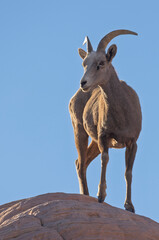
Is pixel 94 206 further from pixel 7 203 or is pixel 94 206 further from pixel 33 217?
pixel 7 203

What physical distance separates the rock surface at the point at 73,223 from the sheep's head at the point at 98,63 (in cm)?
259

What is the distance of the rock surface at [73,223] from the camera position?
9.22m

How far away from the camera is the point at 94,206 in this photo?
1024 cm

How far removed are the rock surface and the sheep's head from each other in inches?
102

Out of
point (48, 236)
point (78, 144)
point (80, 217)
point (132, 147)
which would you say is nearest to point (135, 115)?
point (132, 147)

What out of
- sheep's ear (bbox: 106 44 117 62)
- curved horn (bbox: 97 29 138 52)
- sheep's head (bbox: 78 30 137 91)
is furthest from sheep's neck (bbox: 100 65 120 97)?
curved horn (bbox: 97 29 138 52)

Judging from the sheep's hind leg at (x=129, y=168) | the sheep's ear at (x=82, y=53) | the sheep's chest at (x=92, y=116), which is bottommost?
the sheep's hind leg at (x=129, y=168)

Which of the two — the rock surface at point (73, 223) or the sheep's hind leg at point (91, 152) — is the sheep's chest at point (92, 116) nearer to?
the sheep's hind leg at point (91, 152)

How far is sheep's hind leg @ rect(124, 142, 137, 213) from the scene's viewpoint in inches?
460

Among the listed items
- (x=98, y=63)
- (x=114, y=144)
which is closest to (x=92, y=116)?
(x=114, y=144)

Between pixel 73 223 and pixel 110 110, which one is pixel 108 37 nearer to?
pixel 110 110

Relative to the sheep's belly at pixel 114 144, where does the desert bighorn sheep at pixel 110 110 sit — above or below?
above

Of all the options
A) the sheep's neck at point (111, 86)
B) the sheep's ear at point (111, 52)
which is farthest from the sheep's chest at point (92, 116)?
the sheep's ear at point (111, 52)

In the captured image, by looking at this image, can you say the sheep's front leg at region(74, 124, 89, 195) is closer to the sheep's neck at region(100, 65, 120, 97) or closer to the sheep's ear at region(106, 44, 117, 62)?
the sheep's neck at region(100, 65, 120, 97)
